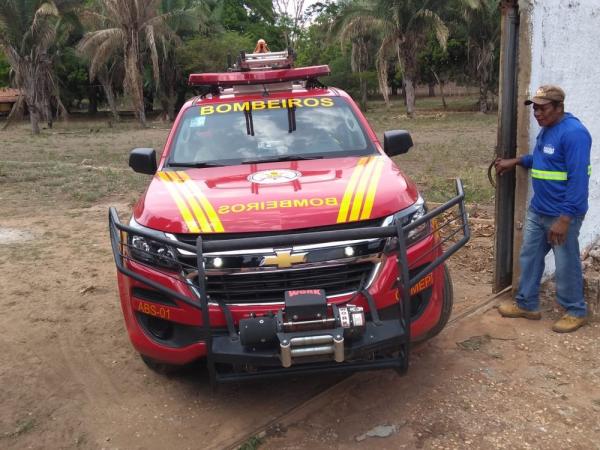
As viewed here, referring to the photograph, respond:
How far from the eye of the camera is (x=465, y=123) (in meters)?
25.0

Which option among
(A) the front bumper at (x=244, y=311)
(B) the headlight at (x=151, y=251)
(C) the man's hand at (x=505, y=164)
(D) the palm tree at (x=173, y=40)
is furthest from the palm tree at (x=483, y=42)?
(B) the headlight at (x=151, y=251)

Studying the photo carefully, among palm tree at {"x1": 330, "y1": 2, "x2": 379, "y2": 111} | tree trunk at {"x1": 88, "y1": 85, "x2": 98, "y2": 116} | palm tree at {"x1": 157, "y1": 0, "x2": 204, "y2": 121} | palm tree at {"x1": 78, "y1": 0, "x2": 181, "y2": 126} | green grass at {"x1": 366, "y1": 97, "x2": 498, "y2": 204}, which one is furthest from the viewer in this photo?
tree trunk at {"x1": 88, "y1": 85, "x2": 98, "y2": 116}

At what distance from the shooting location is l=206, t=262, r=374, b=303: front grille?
309cm

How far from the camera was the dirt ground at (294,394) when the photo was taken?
10.6ft

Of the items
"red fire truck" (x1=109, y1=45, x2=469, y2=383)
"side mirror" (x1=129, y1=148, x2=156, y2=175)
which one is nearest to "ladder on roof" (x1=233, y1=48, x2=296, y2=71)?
"side mirror" (x1=129, y1=148, x2=156, y2=175)

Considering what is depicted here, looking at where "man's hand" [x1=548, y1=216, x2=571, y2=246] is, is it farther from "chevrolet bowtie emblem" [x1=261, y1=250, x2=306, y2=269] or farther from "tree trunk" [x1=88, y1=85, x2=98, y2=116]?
"tree trunk" [x1=88, y1=85, x2=98, y2=116]

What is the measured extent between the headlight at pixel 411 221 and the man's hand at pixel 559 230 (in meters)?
1.11

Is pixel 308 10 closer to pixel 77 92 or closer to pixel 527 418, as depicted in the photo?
pixel 77 92

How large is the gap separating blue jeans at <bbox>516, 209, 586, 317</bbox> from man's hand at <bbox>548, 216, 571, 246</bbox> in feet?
0.38

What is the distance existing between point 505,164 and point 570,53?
974 mm

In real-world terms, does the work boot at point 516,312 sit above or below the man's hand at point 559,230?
below

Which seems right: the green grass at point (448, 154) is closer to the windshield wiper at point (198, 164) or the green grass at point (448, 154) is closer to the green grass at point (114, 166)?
the green grass at point (114, 166)

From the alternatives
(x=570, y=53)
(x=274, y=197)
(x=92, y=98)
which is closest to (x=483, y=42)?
(x=570, y=53)

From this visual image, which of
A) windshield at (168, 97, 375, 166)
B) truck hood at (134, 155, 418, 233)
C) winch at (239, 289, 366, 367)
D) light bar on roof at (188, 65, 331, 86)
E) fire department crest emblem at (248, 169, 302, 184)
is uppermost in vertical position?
light bar on roof at (188, 65, 331, 86)
